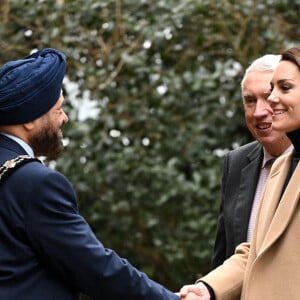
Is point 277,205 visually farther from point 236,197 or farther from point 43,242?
point 236,197

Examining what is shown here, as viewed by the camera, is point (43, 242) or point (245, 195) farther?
point (245, 195)

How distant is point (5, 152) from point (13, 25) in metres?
4.10

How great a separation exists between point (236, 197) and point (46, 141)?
52.0 inches

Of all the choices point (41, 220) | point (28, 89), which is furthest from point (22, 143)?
point (41, 220)

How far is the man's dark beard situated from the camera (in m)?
3.94

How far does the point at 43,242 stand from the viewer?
3732 mm

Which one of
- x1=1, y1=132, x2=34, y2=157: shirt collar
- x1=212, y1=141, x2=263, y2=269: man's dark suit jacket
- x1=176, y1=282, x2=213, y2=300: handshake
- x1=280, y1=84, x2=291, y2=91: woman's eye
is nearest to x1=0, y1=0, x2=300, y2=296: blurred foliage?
x1=212, y1=141, x2=263, y2=269: man's dark suit jacket

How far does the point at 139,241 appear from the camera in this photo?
25.7ft

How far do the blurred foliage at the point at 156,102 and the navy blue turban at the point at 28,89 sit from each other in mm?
3498

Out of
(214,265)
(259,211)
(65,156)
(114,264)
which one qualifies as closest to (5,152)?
(114,264)

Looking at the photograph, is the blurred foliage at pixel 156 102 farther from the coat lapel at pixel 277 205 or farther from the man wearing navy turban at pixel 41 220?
the man wearing navy turban at pixel 41 220

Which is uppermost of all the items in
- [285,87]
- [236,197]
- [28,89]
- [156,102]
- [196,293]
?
[28,89]

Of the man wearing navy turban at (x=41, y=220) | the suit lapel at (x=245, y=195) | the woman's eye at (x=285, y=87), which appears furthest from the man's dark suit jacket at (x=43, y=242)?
the suit lapel at (x=245, y=195)

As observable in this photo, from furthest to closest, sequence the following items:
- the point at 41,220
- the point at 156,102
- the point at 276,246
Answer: the point at 156,102
the point at 276,246
the point at 41,220
